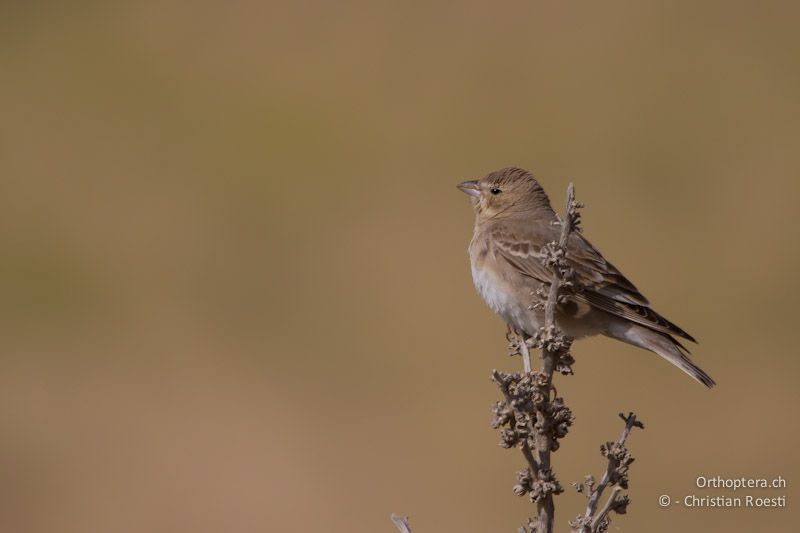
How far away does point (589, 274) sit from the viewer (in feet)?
17.6

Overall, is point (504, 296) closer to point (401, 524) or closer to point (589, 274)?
point (589, 274)

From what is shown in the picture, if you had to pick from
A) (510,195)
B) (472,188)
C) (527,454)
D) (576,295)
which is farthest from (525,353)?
(472,188)

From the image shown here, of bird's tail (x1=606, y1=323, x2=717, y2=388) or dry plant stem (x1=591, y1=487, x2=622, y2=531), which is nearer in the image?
dry plant stem (x1=591, y1=487, x2=622, y2=531)

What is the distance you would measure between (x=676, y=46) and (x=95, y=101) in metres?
8.30

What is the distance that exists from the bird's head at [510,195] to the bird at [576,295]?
0.56 ft

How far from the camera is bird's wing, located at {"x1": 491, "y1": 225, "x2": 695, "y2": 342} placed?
5.24 metres

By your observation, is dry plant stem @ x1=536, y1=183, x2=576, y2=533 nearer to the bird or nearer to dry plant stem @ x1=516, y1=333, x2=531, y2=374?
dry plant stem @ x1=516, y1=333, x2=531, y2=374

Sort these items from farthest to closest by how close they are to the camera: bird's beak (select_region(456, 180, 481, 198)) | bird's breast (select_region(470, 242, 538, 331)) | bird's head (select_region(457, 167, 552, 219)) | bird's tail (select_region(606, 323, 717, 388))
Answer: bird's beak (select_region(456, 180, 481, 198))
bird's head (select_region(457, 167, 552, 219))
bird's breast (select_region(470, 242, 538, 331))
bird's tail (select_region(606, 323, 717, 388))

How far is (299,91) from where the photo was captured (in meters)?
14.8

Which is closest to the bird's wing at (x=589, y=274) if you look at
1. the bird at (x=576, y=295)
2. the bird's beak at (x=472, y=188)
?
the bird at (x=576, y=295)

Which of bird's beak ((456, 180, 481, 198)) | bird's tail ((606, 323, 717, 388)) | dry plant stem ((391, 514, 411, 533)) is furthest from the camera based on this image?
bird's beak ((456, 180, 481, 198))

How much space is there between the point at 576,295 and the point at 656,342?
62 cm

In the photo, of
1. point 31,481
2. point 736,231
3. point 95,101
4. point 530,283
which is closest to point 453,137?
point 736,231

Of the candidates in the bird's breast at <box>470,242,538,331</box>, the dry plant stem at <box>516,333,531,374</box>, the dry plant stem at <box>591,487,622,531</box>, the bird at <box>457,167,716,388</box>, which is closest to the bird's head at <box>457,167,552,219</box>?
the bird at <box>457,167,716,388</box>
